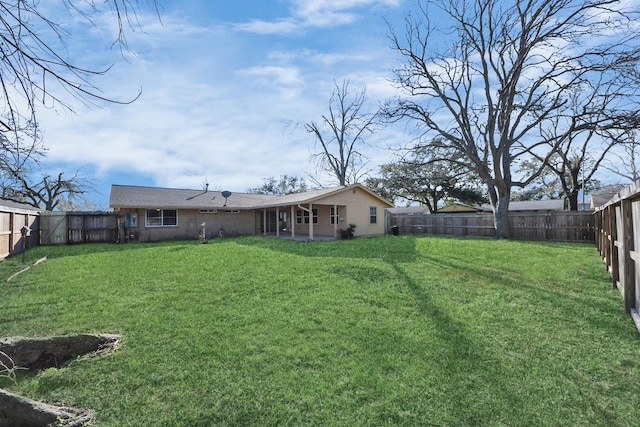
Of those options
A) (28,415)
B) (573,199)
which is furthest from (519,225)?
(28,415)

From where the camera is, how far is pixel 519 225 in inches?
628

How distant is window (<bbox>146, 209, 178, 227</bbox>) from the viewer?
16.8 meters

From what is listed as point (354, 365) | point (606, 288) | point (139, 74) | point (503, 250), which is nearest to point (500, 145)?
point (503, 250)

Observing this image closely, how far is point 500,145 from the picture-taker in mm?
15672

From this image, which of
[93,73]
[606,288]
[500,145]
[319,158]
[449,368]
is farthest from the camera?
[319,158]

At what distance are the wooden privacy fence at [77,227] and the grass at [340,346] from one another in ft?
28.6

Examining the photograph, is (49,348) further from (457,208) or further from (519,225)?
(457,208)

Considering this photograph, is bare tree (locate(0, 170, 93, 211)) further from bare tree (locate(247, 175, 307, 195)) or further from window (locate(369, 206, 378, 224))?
window (locate(369, 206, 378, 224))

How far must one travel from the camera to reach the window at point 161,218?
1675 centimetres

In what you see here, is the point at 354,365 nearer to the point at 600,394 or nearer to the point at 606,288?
the point at 600,394

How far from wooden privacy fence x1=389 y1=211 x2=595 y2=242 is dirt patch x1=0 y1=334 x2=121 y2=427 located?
1754 centimetres

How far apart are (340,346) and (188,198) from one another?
1716 centimetres

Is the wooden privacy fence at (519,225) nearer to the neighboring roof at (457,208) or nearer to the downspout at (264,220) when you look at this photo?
the downspout at (264,220)

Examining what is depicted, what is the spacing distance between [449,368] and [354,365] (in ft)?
3.46
